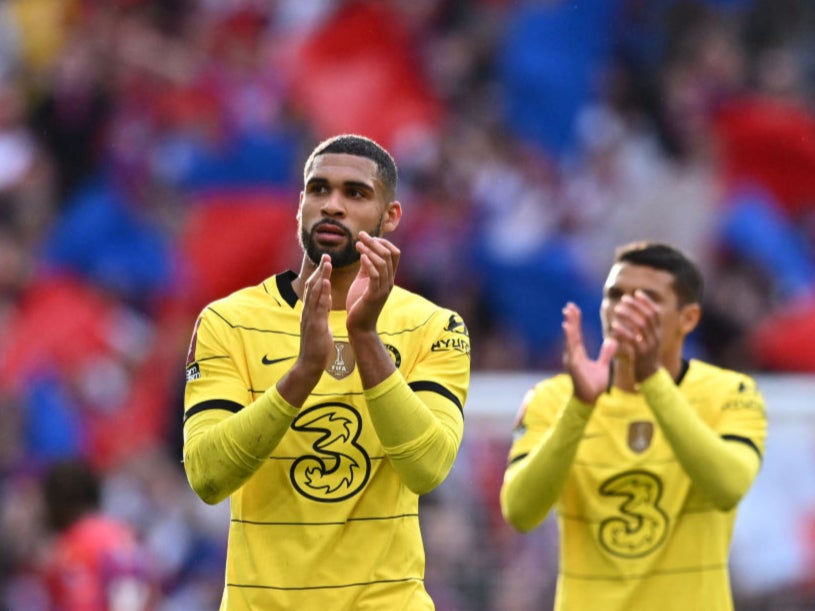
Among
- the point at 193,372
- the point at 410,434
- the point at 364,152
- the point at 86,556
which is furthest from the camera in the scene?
the point at 86,556

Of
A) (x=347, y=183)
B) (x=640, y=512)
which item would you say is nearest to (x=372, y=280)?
(x=347, y=183)

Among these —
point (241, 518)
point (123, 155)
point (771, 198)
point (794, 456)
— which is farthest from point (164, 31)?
point (241, 518)

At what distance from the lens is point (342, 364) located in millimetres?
6164

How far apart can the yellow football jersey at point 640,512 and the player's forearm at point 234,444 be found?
1.92 m

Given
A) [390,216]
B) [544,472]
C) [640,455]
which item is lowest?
[544,472]

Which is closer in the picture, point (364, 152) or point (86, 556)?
point (364, 152)

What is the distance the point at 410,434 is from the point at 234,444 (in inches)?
21.6

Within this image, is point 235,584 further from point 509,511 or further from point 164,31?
point 164,31

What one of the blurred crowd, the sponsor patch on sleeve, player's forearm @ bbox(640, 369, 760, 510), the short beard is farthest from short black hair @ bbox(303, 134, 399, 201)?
the blurred crowd

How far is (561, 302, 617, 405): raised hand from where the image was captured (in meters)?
7.15

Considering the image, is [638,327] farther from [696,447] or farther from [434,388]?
[434,388]

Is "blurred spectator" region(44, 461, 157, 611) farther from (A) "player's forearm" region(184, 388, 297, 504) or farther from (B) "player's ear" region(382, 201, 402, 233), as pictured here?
(B) "player's ear" region(382, 201, 402, 233)

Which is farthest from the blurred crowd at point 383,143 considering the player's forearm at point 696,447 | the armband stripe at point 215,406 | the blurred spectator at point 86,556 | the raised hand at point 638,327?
the armband stripe at point 215,406

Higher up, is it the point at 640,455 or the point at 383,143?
the point at 383,143
